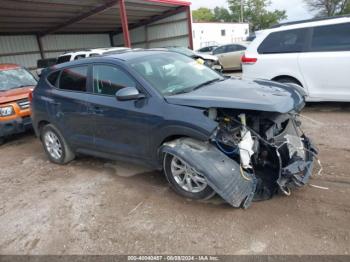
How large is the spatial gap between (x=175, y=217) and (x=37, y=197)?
2.11 meters

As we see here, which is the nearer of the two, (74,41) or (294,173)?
(294,173)

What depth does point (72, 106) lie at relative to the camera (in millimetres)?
4887

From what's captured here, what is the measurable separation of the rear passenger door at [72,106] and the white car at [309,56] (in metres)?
3.36

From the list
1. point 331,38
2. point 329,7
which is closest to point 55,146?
point 331,38

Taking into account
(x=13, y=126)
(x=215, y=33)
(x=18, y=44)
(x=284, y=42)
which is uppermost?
(x=18, y=44)

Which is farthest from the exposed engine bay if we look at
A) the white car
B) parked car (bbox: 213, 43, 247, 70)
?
parked car (bbox: 213, 43, 247, 70)

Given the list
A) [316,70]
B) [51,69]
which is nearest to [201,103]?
[51,69]

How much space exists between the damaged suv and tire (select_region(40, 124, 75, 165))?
0.61m

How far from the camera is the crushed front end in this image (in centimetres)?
345

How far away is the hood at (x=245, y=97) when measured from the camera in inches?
133

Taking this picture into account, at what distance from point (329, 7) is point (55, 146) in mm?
51746

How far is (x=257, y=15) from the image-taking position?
2479 inches

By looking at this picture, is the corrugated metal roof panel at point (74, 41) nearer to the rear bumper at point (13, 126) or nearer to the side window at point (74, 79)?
the rear bumper at point (13, 126)

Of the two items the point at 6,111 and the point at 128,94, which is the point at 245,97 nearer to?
the point at 128,94
